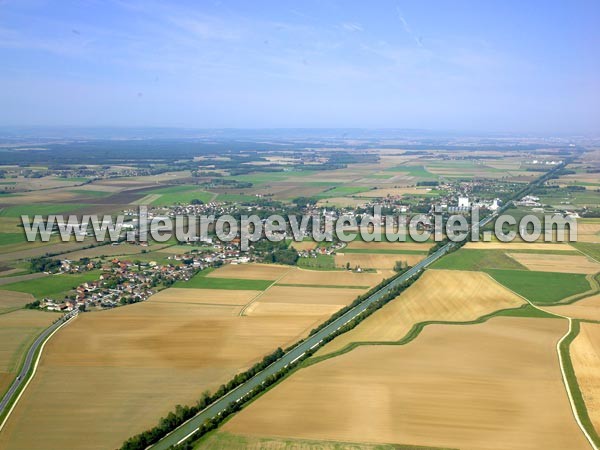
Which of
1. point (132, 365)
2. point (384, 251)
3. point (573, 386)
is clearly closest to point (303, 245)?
point (384, 251)

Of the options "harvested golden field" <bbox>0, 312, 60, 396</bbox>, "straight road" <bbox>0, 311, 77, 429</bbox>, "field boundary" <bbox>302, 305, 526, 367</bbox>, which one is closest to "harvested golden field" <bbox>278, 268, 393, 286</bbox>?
"field boundary" <bbox>302, 305, 526, 367</bbox>

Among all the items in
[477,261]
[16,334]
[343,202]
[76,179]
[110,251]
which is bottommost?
[477,261]

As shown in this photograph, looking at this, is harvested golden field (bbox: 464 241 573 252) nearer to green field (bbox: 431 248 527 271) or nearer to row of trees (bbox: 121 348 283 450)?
green field (bbox: 431 248 527 271)

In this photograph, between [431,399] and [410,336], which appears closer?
[431,399]

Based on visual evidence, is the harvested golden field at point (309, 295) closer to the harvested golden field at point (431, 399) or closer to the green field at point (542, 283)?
the harvested golden field at point (431, 399)

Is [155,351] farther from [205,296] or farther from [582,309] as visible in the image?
[582,309]

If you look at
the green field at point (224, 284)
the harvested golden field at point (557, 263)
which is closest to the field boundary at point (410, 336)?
the harvested golden field at point (557, 263)

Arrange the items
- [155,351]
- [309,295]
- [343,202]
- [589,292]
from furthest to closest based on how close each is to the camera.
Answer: [343,202] → [589,292] → [309,295] → [155,351]

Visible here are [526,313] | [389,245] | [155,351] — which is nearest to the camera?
[155,351]

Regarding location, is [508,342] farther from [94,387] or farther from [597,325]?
[94,387]
